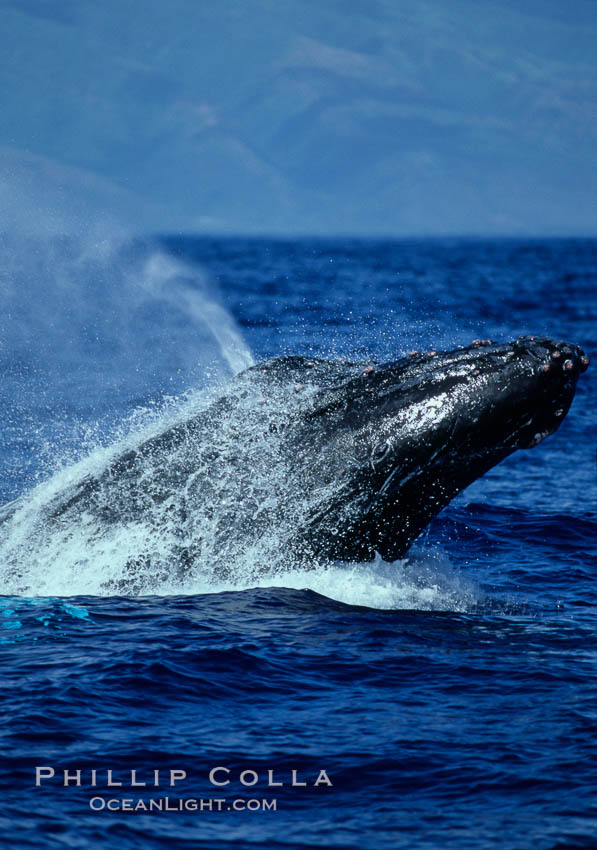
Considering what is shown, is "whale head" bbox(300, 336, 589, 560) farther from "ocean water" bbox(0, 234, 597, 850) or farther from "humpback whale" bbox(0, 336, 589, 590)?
"ocean water" bbox(0, 234, 597, 850)

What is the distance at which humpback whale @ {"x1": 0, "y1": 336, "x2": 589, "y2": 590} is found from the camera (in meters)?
11.0

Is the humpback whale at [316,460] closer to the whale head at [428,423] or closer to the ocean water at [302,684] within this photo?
the whale head at [428,423]

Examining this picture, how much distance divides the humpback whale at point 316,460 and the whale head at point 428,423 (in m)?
0.01

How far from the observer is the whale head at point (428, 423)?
10859 mm

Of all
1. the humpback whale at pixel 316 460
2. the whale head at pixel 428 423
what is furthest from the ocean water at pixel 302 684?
the whale head at pixel 428 423

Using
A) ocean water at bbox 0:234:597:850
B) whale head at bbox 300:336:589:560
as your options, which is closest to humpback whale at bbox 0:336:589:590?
whale head at bbox 300:336:589:560

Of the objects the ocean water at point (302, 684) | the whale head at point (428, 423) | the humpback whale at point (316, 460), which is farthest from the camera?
the humpback whale at point (316, 460)

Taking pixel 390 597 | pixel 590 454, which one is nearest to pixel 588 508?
pixel 590 454

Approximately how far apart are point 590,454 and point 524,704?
13962 mm

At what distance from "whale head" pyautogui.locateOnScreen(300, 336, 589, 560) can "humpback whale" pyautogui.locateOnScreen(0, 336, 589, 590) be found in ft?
0.05

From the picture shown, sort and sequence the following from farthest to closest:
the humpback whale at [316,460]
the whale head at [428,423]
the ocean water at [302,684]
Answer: the humpback whale at [316,460] → the whale head at [428,423] → the ocean water at [302,684]

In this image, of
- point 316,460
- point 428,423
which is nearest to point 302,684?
point 316,460

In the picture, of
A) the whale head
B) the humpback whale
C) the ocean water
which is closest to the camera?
the ocean water

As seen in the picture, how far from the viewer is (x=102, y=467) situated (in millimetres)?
11844
